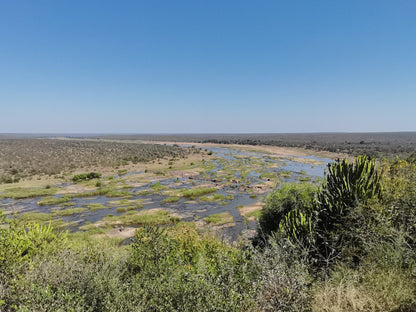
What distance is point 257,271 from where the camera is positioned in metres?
8.16

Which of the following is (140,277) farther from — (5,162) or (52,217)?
(5,162)

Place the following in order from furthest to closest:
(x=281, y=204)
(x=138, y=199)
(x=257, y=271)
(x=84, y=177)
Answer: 1. (x=84, y=177)
2. (x=138, y=199)
3. (x=281, y=204)
4. (x=257, y=271)

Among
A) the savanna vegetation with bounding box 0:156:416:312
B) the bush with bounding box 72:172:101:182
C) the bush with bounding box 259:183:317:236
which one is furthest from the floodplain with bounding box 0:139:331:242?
the savanna vegetation with bounding box 0:156:416:312

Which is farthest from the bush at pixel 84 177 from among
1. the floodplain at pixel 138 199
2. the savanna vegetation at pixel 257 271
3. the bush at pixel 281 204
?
the bush at pixel 281 204

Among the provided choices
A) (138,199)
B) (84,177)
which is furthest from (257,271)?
(84,177)

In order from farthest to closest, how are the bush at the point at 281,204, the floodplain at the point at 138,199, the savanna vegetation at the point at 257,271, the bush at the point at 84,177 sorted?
the bush at the point at 84,177
the floodplain at the point at 138,199
the bush at the point at 281,204
the savanna vegetation at the point at 257,271

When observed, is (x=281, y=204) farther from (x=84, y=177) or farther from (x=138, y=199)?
(x=84, y=177)

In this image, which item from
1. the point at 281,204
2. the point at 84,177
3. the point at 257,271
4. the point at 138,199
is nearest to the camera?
the point at 257,271

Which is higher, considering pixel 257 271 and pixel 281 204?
pixel 257 271

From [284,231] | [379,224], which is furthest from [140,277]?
[379,224]

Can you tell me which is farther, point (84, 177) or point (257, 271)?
point (84, 177)

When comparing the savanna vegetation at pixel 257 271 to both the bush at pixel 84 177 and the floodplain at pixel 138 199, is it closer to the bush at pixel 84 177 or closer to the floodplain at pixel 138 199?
the floodplain at pixel 138 199

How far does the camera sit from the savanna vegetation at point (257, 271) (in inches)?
252

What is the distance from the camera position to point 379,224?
30.2 feet
